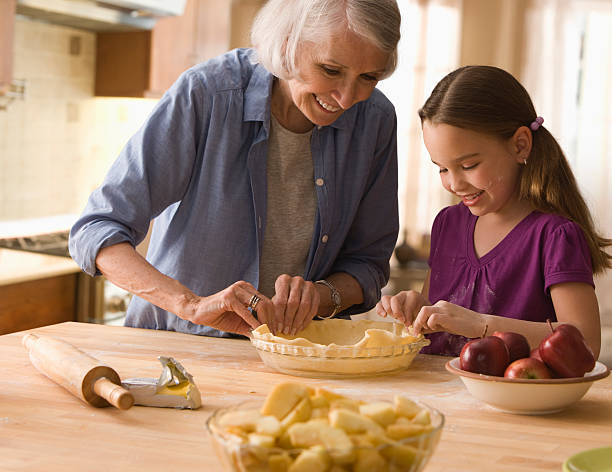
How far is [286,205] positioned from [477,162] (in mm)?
444

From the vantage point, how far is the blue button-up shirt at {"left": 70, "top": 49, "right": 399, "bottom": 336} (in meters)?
1.71

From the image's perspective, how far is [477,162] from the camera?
1675 millimetres

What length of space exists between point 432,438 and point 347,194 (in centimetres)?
112

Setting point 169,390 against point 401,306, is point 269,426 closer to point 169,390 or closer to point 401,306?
point 169,390

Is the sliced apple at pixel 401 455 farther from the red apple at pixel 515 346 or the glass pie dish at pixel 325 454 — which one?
the red apple at pixel 515 346

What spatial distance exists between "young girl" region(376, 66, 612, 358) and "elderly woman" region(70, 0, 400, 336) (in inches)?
7.6

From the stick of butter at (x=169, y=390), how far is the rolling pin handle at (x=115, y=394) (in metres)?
0.04

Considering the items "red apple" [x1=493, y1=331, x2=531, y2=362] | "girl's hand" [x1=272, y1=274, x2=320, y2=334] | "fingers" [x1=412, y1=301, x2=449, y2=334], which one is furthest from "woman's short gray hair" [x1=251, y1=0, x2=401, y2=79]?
"red apple" [x1=493, y1=331, x2=531, y2=362]

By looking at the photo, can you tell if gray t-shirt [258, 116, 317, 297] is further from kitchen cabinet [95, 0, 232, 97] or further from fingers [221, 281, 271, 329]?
kitchen cabinet [95, 0, 232, 97]

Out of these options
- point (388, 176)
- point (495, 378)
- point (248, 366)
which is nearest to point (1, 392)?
point (248, 366)

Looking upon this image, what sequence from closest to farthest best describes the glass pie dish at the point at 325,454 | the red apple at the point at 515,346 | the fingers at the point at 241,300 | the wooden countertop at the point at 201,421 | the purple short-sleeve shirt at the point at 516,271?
the glass pie dish at the point at 325,454 < the wooden countertop at the point at 201,421 < the red apple at the point at 515,346 < the fingers at the point at 241,300 < the purple short-sleeve shirt at the point at 516,271

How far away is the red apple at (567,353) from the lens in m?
1.18

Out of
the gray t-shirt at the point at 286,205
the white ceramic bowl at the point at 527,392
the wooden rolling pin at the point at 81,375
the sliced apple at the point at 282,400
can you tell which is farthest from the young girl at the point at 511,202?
the sliced apple at the point at 282,400

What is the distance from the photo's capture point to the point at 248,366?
4.85 feet
